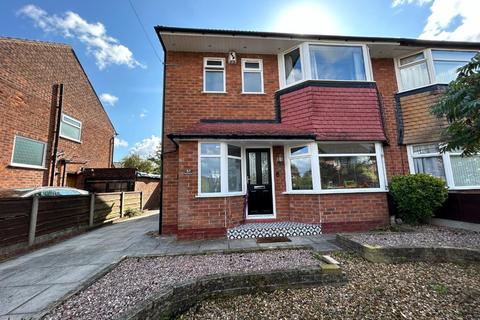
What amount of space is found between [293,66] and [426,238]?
21.6ft

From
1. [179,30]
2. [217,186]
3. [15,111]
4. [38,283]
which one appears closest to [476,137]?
[217,186]

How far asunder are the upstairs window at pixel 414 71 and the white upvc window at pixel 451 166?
95.6 inches

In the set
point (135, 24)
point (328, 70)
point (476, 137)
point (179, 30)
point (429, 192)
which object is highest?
point (135, 24)

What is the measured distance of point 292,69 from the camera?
7.82 meters

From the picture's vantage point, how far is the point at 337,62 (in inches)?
296

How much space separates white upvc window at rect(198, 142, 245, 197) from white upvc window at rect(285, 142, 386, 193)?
86.1 inches

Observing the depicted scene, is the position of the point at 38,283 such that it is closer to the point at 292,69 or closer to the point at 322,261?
the point at 322,261

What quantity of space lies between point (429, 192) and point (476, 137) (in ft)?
6.84

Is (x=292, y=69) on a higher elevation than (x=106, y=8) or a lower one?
lower

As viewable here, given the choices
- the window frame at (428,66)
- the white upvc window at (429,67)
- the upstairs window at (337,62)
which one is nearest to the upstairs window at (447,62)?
the white upvc window at (429,67)

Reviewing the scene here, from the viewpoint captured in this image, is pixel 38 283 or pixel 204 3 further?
pixel 204 3

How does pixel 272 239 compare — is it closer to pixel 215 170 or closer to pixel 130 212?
pixel 215 170

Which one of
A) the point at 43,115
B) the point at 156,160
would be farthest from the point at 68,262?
the point at 156,160

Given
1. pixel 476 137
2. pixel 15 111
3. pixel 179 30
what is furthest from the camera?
pixel 15 111
